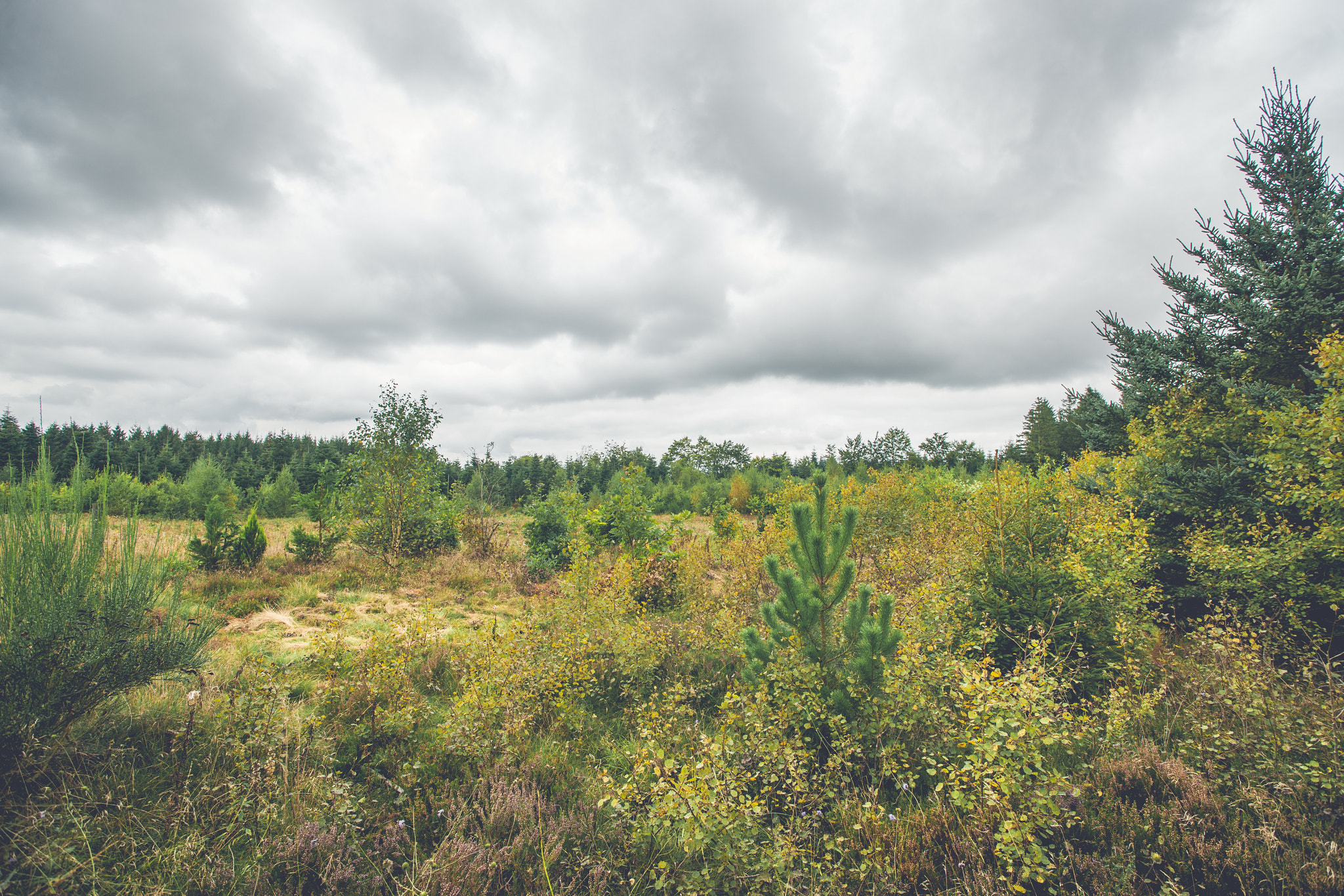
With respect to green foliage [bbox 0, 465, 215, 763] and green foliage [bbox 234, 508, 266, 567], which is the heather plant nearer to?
green foliage [bbox 0, 465, 215, 763]

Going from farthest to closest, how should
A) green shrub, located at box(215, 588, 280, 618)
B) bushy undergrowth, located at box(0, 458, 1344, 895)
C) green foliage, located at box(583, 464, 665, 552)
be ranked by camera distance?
1. green foliage, located at box(583, 464, 665, 552)
2. green shrub, located at box(215, 588, 280, 618)
3. bushy undergrowth, located at box(0, 458, 1344, 895)

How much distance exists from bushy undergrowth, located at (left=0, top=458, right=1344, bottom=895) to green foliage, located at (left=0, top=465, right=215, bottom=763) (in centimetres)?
24

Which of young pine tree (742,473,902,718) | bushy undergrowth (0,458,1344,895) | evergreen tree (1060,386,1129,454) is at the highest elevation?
evergreen tree (1060,386,1129,454)

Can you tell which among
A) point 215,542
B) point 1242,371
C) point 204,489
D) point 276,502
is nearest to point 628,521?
point 215,542

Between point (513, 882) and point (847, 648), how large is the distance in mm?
2964

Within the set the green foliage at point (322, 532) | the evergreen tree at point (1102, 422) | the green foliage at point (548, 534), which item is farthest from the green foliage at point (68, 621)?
the evergreen tree at point (1102, 422)

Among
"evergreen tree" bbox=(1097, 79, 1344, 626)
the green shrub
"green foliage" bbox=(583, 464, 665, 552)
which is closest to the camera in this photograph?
"evergreen tree" bbox=(1097, 79, 1344, 626)

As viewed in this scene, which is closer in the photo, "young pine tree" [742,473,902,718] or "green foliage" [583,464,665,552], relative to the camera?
"young pine tree" [742,473,902,718]

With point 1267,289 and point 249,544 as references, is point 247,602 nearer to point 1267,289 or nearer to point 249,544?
point 249,544

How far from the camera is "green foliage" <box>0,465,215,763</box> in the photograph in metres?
2.96

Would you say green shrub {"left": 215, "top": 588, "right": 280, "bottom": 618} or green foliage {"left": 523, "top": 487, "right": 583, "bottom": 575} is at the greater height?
green foliage {"left": 523, "top": 487, "right": 583, "bottom": 575}

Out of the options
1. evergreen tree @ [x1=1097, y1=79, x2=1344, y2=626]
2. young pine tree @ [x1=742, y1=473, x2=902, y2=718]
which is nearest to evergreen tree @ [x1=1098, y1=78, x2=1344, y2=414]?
evergreen tree @ [x1=1097, y1=79, x2=1344, y2=626]

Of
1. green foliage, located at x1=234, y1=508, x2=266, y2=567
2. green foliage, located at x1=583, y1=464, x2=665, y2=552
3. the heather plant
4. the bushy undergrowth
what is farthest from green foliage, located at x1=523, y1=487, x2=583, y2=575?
the heather plant

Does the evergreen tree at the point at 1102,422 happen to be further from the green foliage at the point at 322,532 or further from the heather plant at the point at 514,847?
the green foliage at the point at 322,532
